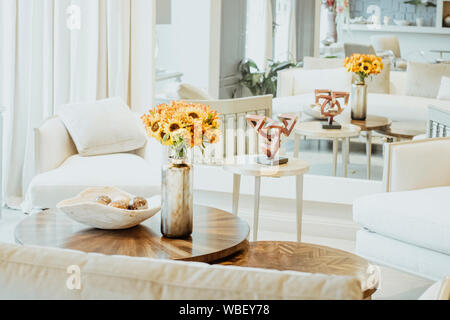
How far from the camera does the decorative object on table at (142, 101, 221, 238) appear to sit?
245 centimetres

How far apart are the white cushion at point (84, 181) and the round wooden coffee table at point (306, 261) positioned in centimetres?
106

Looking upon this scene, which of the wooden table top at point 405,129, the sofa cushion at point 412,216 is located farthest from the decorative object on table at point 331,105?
the sofa cushion at point 412,216

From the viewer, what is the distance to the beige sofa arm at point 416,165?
3.35 meters

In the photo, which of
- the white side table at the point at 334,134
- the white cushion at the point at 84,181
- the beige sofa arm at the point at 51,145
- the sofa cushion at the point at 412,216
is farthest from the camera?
the white side table at the point at 334,134

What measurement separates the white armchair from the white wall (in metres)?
1.00

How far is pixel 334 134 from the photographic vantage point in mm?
4035

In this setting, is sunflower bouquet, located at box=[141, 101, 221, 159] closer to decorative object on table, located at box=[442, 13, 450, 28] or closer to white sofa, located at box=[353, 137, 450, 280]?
white sofa, located at box=[353, 137, 450, 280]

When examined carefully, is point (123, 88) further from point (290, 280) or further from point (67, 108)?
point (290, 280)

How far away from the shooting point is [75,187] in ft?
11.8

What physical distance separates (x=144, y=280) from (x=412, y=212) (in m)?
2.05

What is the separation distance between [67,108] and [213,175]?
1.16 metres

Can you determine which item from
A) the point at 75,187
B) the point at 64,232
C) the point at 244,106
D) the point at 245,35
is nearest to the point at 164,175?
the point at 64,232

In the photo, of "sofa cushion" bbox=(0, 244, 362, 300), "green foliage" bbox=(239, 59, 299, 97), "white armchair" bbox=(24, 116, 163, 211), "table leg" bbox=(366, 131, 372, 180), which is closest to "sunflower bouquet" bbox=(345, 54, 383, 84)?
"table leg" bbox=(366, 131, 372, 180)

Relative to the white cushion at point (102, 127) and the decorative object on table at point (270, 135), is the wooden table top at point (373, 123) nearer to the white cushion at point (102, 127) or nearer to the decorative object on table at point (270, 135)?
the decorative object on table at point (270, 135)
